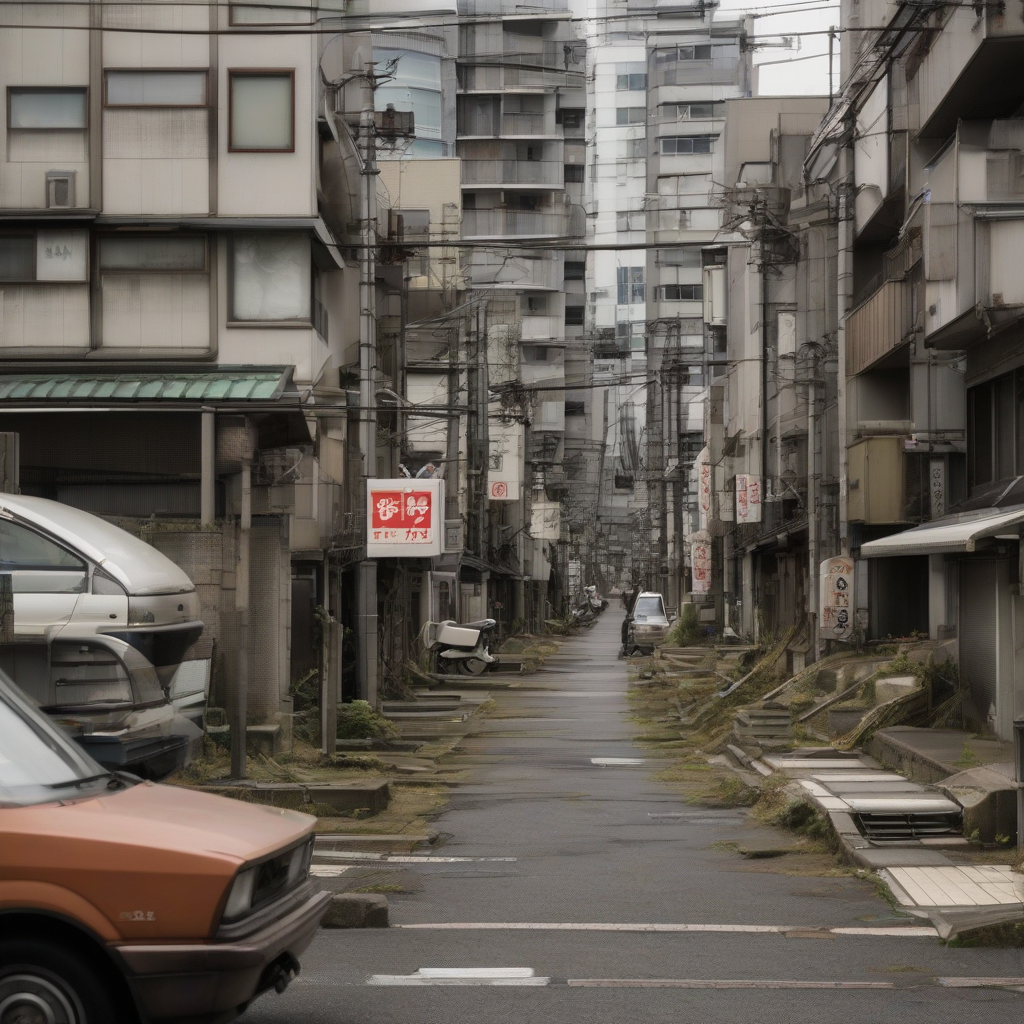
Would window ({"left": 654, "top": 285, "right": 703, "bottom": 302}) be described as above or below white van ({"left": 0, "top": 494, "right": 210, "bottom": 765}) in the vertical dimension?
above

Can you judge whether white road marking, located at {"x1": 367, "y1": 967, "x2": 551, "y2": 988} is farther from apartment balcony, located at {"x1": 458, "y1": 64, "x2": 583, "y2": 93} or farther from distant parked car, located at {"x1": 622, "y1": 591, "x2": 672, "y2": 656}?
apartment balcony, located at {"x1": 458, "y1": 64, "x2": 583, "y2": 93}

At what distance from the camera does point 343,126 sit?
1104 inches

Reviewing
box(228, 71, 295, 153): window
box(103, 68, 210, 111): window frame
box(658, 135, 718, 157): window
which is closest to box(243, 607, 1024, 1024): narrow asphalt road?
box(228, 71, 295, 153): window

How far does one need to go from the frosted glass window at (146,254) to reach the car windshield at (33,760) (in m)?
17.7

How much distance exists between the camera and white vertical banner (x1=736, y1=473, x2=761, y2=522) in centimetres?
4141

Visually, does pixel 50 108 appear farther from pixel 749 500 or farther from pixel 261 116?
pixel 749 500

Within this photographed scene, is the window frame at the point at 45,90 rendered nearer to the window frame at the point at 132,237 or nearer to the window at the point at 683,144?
the window frame at the point at 132,237

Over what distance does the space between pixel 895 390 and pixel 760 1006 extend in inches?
875

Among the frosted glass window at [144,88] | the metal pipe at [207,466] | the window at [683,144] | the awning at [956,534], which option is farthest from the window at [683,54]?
the metal pipe at [207,466]

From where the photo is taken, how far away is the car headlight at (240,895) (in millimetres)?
6000

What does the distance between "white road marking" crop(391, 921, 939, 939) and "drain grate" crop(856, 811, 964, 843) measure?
357 cm

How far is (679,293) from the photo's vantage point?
105m

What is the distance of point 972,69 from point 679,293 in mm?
86966

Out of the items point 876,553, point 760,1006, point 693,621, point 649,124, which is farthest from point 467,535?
point 649,124
